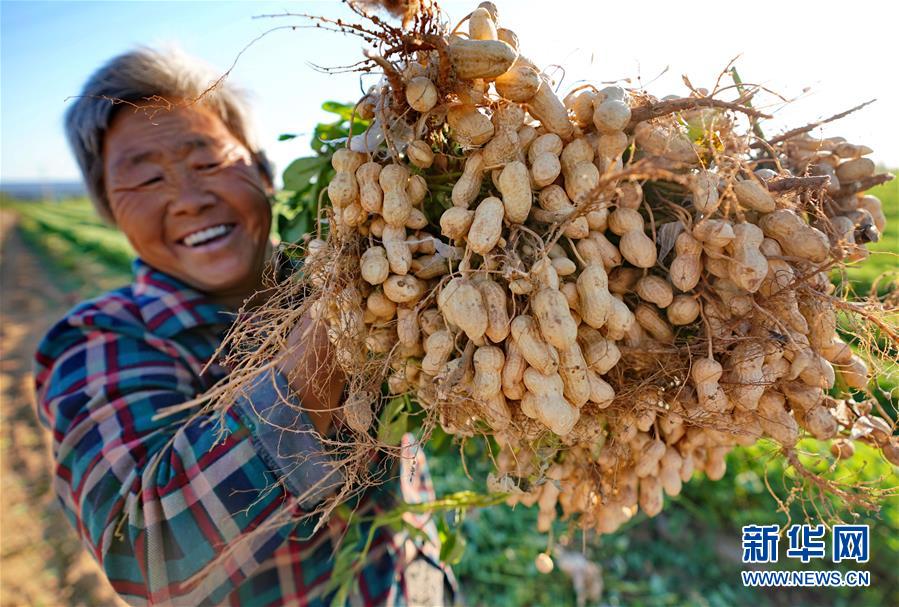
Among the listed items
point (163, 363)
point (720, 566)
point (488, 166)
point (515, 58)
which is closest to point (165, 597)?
point (163, 363)

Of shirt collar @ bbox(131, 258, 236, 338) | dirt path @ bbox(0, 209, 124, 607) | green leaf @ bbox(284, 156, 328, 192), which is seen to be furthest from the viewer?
dirt path @ bbox(0, 209, 124, 607)

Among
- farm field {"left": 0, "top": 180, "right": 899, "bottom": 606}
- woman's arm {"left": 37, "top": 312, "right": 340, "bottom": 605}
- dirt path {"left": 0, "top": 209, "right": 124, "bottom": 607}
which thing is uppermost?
woman's arm {"left": 37, "top": 312, "right": 340, "bottom": 605}

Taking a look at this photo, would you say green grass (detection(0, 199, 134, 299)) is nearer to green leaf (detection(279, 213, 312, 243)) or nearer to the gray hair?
the gray hair

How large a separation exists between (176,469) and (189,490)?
4 cm

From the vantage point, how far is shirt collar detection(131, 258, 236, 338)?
1.36m

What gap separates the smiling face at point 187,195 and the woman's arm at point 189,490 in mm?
478

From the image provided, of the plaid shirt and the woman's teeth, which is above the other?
the woman's teeth

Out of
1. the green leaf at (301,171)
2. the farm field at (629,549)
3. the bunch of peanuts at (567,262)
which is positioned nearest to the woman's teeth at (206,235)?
the green leaf at (301,171)

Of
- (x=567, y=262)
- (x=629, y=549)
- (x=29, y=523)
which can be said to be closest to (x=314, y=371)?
(x=567, y=262)

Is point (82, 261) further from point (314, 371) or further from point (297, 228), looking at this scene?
point (314, 371)

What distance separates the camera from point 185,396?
48.6 inches

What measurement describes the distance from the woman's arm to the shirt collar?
0.94ft

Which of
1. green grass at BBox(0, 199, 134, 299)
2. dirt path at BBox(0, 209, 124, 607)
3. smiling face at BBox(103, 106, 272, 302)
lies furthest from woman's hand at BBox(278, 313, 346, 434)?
green grass at BBox(0, 199, 134, 299)

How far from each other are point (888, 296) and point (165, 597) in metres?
1.41
